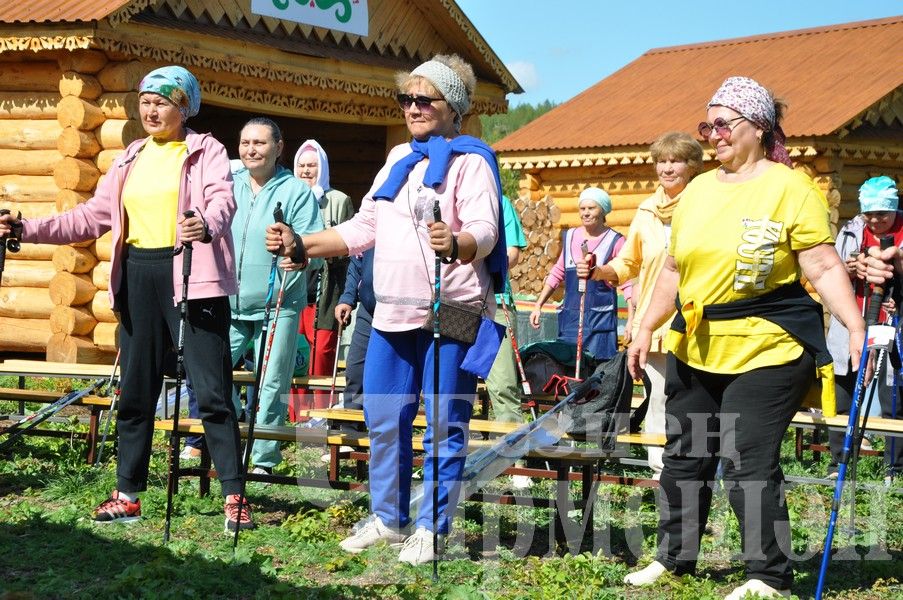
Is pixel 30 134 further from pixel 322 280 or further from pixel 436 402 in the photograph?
pixel 436 402

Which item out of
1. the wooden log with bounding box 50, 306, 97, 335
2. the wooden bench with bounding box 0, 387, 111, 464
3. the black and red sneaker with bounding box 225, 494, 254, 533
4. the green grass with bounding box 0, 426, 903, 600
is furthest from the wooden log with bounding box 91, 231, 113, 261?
the black and red sneaker with bounding box 225, 494, 254, 533

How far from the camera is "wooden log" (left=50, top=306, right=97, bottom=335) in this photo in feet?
39.8

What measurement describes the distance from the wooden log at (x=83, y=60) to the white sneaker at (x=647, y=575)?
8.02 meters

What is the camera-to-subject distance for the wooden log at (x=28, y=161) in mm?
12375

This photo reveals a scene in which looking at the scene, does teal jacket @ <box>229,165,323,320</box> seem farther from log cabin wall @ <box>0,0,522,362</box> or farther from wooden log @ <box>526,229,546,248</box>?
wooden log @ <box>526,229,546,248</box>

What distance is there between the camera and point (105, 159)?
11.9 metres

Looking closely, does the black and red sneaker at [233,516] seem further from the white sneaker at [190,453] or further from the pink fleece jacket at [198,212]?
the white sneaker at [190,453]

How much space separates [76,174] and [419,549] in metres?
7.35

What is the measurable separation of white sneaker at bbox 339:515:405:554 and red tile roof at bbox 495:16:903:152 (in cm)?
1184

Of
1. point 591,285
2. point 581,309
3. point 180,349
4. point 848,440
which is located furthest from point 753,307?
point 591,285

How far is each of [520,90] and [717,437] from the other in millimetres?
10395

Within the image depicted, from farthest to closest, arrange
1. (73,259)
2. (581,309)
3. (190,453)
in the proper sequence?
(73,259), (581,309), (190,453)

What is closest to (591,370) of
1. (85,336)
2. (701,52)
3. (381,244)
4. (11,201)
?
(381,244)

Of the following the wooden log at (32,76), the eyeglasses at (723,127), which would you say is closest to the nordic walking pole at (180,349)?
the eyeglasses at (723,127)
